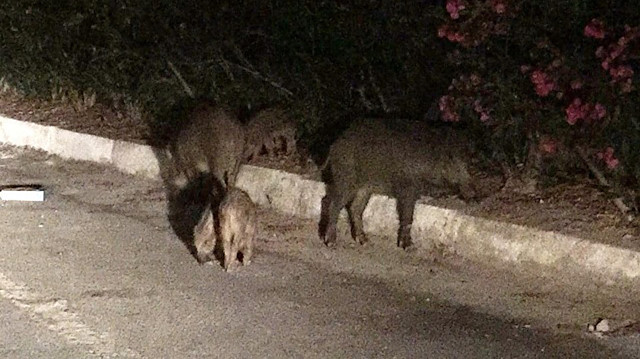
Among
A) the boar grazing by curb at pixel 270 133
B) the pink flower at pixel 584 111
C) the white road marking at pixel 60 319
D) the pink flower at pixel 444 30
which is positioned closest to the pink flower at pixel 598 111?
the pink flower at pixel 584 111

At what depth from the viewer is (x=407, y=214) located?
6.19 metres

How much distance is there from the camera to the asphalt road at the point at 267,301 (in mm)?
4844

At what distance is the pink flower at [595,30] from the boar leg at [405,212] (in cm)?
125

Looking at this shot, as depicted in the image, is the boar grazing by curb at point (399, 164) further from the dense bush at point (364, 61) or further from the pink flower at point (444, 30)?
the pink flower at point (444, 30)

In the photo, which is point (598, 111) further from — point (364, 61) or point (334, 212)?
point (364, 61)

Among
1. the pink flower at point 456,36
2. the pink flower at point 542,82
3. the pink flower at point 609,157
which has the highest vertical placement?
the pink flower at point 456,36

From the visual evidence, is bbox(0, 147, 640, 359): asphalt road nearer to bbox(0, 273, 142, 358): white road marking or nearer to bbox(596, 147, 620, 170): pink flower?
bbox(0, 273, 142, 358): white road marking

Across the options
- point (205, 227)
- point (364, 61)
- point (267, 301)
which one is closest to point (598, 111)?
point (267, 301)

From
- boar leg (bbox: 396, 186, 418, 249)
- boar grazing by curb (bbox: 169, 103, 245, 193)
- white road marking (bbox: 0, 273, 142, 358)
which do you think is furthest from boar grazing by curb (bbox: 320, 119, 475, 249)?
white road marking (bbox: 0, 273, 142, 358)

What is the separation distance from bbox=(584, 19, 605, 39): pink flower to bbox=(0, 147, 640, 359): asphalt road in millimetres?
1226

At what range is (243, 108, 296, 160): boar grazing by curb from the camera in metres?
7.42

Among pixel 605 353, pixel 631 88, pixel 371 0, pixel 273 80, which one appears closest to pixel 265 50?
pixel 273 80

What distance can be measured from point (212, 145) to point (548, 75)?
2.14 meters

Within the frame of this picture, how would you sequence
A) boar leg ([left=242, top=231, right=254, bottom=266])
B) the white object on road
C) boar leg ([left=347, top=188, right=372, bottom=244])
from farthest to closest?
the white object on road → boar leg ([left=347, top=188, right=372, bottom=244]) → boar leg ([left=242, top=231, right=254, bottom=266])
